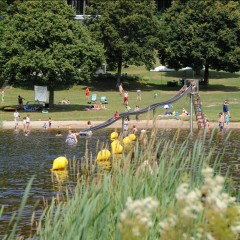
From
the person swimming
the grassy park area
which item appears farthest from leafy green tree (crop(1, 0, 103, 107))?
the person swimming

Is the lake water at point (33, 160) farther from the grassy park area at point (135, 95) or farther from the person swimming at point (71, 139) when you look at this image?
the grassy park area at point (135, 95)

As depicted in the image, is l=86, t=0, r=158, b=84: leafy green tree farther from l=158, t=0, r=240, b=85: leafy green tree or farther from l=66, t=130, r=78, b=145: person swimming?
l=66, t=130, r=78, b=145: person swimming

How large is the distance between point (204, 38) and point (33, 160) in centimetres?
4717

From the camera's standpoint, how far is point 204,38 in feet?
282

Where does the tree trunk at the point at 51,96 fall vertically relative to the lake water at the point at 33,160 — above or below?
above

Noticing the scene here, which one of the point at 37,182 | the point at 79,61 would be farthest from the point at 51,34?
the point at 37,182

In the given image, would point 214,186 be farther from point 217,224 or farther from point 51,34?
point 51,34

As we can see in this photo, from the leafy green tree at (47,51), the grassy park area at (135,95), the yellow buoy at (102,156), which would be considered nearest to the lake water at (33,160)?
the yellow buoy at (102,156)

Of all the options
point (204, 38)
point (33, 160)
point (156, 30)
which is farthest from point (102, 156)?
point (156, 30)

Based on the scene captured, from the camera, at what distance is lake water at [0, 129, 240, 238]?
28481 mm

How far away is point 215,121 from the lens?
61062 millimetres

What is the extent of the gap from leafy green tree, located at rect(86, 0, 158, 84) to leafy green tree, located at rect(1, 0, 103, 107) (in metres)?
12.5

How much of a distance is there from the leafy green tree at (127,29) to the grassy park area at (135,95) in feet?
10.6

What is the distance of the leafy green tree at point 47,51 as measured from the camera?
67.9m
